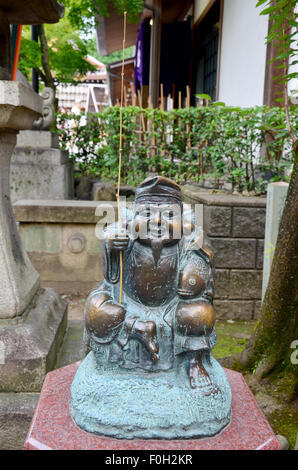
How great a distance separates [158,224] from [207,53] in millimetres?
8316

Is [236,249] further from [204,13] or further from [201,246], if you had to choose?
[204,13]

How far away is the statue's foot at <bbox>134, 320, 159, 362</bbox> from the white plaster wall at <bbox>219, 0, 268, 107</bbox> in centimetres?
448

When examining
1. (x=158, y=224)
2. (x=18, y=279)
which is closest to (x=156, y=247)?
(x=158, y=224)

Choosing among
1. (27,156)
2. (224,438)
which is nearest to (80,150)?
(27,156)

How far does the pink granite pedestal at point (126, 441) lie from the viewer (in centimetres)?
180

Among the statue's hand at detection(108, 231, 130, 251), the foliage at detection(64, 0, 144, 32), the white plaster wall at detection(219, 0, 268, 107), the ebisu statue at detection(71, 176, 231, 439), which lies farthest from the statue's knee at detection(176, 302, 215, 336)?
the foliage at detection(64, 0, 144, 32)

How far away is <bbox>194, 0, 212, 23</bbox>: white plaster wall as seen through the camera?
889cm

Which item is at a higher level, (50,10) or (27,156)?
(50,10)

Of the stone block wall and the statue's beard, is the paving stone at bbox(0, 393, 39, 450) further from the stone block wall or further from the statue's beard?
the stone block wall

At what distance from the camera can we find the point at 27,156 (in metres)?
6.18

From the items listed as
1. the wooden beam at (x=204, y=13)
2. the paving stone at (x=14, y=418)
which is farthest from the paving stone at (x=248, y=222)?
the wooden beam at (x=204, y=13)

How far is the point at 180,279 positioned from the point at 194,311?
173 mm

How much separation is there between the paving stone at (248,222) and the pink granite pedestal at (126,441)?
2.68 m
